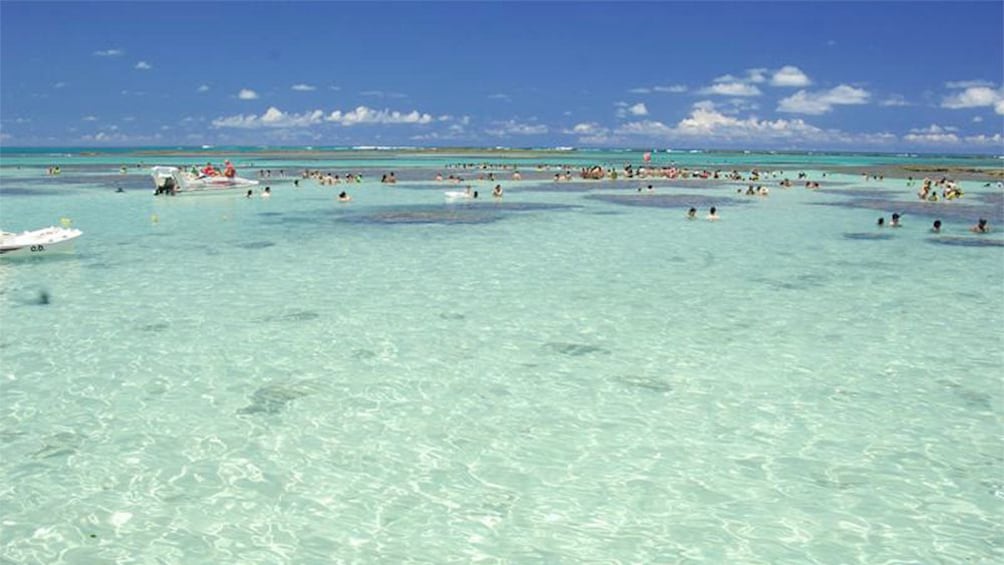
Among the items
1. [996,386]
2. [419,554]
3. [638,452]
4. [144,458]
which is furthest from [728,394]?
[144,458]

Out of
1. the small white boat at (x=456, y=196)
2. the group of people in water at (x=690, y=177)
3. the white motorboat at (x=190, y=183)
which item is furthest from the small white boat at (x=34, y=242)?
the white motorboat at (x=190, y=183)

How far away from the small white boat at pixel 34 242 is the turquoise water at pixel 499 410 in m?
0.51

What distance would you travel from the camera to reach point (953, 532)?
750cm

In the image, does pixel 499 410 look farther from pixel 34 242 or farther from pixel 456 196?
pixel 456 196

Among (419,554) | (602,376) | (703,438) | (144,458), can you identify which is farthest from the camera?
(602,376)

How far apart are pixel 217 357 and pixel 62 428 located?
10.7 feet

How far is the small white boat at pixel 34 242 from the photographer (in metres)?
A: 22.2

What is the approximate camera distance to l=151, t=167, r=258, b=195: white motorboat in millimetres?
48562

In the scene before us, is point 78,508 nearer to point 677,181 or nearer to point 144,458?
point 144,458

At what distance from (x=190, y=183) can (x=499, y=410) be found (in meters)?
45.3

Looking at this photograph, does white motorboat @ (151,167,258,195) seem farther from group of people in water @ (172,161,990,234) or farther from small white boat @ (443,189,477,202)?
small white boat @ (443,189,477,202)

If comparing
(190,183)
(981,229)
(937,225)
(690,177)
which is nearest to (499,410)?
(937,225)

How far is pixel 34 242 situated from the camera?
22.4 metres

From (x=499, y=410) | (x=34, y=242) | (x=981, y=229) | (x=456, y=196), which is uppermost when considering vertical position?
(x=456, y=196)
